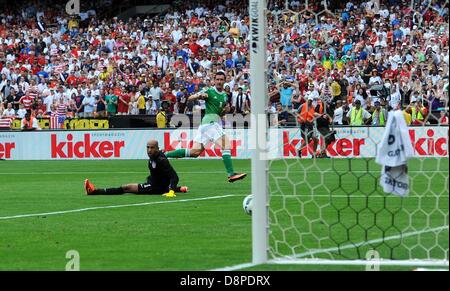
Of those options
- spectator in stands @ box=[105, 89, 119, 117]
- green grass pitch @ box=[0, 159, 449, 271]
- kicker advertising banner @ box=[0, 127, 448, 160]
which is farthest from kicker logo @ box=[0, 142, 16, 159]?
green grass pitch @ box=[0, 159, 449, 271]

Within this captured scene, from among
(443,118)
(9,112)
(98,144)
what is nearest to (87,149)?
(98,144)

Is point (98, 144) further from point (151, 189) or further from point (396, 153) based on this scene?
point (396, 153)

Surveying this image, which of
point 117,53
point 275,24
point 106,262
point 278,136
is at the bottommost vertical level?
point 106,262

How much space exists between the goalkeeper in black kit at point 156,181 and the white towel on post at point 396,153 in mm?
9059

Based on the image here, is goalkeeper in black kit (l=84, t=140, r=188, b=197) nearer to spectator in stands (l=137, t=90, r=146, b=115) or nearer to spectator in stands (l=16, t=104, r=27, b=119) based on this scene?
spectator in stands (l=137, t=90, r=146, b=115)

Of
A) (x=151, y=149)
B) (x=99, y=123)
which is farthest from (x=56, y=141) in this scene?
(x=151, y=149)

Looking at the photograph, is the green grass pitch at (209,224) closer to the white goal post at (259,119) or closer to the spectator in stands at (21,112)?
the white goal post at (259,119)

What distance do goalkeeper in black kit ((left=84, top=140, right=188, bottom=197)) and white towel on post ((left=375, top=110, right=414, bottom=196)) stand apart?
906 cm

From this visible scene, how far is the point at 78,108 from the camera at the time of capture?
128 feet

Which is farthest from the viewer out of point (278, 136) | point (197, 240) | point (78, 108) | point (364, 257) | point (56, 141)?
point (78, 108)

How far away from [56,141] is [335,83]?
18633 millimetres

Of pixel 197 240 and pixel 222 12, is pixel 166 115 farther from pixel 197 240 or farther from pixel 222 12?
pixel 197 240
